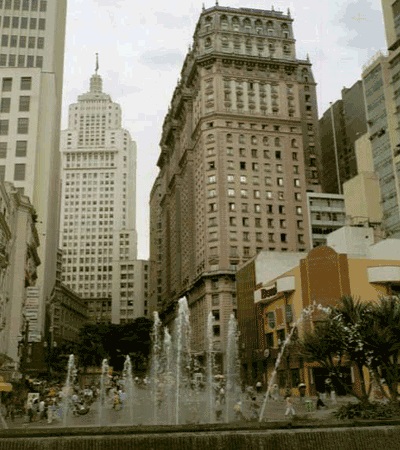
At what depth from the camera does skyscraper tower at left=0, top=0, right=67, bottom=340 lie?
274ft

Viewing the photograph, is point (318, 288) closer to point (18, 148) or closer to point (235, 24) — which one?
point (18, 148)

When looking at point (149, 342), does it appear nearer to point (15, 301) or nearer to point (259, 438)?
point (15, 301)

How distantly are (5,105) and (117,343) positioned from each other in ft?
161

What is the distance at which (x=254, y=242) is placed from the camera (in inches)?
4087

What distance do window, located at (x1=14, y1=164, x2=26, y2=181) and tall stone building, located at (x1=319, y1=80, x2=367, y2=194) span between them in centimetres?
7169

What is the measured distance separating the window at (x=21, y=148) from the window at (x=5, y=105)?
6081mm

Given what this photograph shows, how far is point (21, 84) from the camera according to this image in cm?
8794

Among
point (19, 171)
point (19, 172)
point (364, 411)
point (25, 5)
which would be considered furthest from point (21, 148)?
point (364, 411)

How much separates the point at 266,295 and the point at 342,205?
50.5 metres

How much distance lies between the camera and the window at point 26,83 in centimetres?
8750

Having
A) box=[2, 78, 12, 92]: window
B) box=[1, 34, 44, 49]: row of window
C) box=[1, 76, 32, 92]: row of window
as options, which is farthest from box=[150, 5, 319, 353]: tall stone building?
box=[2, 78, 12, 92]: window

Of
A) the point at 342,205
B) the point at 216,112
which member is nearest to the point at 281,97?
the point at 216,112

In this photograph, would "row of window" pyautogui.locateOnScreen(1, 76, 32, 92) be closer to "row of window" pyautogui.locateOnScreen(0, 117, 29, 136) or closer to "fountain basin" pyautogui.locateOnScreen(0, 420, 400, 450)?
"row of window" pyautogui.locateOnScreen(0, 117, 29, 136)

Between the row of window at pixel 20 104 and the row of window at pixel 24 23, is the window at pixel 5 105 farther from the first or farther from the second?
the row of window at pixel 24 23
